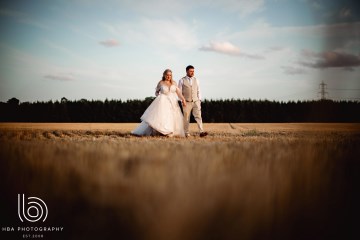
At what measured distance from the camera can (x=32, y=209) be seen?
4.04ft

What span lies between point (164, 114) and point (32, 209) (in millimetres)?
7387

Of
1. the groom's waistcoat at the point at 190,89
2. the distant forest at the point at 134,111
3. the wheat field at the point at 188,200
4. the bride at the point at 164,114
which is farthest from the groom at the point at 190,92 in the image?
the distant forest at the point at 134,111

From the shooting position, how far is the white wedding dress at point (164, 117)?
8.51 metres

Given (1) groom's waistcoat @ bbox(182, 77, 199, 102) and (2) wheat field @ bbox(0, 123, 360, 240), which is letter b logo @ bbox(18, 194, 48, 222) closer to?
(2) wheat field @ bbox(0, 123, 360, 240)

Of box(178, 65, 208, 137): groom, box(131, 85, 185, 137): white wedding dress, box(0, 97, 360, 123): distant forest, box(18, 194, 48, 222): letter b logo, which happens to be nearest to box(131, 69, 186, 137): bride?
box(131, 85, 185, 137): white wedding dress

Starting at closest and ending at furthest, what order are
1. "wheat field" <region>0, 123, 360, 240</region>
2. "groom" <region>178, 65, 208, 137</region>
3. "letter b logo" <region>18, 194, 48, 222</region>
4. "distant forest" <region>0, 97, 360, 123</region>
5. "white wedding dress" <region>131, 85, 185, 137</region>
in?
1. "wheat field" <region>0, 123, 360, 240</region>
2. "letter b logo" <region>18, 194, 48, 222</region>
3. "white wedding dress" <region>131, 85, 185, 137</region>
4. "groom" <region>178, 65, 208, 137</region>
5. "distant forest" <region>0, 97, 360, 123</region>

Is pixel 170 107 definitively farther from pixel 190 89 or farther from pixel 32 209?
pixel 32 209

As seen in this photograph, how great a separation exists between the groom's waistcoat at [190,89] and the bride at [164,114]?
0.46m

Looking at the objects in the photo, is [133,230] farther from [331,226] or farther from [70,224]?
[331,226]

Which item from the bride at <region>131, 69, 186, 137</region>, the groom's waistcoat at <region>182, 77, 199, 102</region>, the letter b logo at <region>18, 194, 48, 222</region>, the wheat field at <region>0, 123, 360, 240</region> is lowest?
the letter b logo at <region>18, 194, 48, 222</region>

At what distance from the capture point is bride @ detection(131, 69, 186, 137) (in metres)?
8.52

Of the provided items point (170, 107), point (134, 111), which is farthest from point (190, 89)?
point (134, 111)

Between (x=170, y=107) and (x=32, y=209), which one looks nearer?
(x=32, y=209)

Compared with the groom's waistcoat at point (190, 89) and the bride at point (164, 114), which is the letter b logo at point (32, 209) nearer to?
the bride at point (164, 114)
